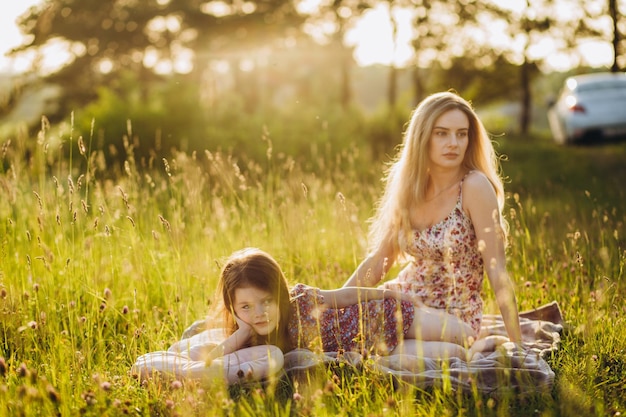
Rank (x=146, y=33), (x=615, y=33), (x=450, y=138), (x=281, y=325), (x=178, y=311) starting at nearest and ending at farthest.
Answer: (x=281, y=325)
(x=450, y=138)
(x=178, y=311)
(x=615, y=33)
(x=146, y=33)

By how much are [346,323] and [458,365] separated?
563 mm

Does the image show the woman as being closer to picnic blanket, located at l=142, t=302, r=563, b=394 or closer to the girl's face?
picnic blanket, located at l=142, t=302, r=563, b=394

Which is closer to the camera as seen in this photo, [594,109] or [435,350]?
[435,350]

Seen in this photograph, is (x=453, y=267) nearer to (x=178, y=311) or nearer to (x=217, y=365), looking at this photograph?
(x=217, y=365)

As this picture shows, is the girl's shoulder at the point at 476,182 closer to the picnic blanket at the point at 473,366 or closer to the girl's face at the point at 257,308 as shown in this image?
the picnic blanket at the point at 473,366

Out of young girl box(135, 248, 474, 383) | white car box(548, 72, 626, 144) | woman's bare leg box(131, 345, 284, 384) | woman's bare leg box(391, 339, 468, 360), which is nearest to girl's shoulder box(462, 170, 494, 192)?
young girl box(135, 248, 474, 383)

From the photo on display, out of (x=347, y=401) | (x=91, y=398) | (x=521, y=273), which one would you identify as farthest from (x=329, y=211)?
(x=91, y=398)

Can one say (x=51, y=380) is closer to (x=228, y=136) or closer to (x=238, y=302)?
(x=238, y=302)

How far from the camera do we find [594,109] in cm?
1332

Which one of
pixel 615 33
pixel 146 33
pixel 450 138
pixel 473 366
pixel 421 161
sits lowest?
pixel 473 366

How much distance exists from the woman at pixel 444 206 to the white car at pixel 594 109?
1058 cm

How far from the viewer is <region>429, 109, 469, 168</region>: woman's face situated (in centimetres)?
348

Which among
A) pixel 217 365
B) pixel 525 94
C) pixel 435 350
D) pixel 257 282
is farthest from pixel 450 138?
pixel 525 94

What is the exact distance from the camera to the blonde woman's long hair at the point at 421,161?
3510mm
